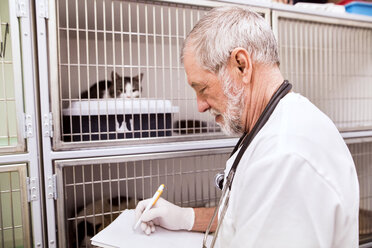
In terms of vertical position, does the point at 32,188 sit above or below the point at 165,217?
above

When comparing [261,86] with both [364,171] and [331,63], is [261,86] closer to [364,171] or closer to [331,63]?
[331,63]

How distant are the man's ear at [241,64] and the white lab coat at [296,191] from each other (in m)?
0.14

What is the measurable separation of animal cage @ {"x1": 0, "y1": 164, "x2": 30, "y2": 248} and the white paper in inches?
11.1

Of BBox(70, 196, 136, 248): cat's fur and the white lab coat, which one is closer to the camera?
the white lab coat

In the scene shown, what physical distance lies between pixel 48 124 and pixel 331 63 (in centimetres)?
123

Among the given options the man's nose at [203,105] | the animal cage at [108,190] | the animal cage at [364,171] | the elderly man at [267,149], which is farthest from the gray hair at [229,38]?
the animal cage at [364,171]

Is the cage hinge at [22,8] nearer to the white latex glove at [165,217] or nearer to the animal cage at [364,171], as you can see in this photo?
the white latex glove at [165,217]

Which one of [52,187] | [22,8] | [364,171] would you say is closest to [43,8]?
[22,8]

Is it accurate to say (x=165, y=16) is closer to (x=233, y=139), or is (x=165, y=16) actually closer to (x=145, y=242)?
(x=233, y=139)

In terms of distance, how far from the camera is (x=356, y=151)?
1430mm

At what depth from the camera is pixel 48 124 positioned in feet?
2.76

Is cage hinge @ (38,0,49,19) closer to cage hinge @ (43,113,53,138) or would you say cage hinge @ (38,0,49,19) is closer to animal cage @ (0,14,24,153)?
animal cage @ (0,14,24,153)

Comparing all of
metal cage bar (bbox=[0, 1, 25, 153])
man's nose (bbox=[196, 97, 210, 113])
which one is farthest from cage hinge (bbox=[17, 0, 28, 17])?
man's nose (bbox=[196, 97, 210, 113])

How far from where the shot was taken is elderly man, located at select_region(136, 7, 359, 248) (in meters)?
0.47
